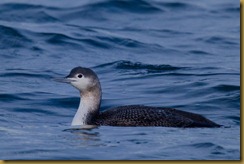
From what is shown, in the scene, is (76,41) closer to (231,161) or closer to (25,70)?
(25,70)

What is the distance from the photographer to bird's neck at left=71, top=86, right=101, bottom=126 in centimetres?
1197

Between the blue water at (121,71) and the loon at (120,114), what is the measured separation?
14cm

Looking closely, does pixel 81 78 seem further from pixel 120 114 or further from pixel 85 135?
pixel 85 135

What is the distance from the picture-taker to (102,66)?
56.7 feet

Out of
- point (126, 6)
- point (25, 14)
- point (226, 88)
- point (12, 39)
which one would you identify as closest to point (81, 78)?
point (226, 88)

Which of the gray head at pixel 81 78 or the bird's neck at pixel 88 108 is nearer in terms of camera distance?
the bird's neck at pixel 88 108

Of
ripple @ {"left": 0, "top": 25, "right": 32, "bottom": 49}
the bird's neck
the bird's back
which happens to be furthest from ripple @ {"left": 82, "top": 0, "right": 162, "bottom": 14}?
the bird's back

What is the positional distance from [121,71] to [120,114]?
16.9 feet

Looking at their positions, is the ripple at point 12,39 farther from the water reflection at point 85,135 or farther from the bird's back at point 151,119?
the bird's back at point 151,119

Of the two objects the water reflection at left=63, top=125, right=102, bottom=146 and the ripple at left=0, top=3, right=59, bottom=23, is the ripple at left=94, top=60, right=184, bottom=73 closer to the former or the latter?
the ripple at left=0, top=3, right=59, bottom=23

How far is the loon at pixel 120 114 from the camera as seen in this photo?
11.6 metres

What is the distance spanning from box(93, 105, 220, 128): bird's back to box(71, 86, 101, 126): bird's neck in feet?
0.75

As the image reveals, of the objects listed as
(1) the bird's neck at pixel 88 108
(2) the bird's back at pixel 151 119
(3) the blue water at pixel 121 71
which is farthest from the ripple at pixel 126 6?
(2) the bird's back at pixel 151 119

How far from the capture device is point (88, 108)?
12094mm
